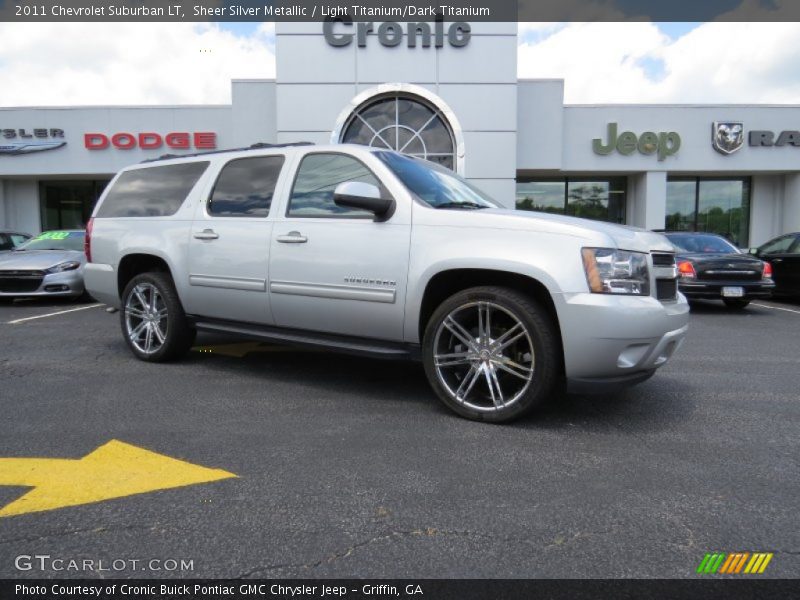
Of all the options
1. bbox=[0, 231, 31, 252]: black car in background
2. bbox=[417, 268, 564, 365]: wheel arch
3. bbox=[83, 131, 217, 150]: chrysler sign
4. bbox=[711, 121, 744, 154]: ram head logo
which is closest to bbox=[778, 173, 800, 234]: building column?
bbox=[711, 121, 744, 154]: ram head logo

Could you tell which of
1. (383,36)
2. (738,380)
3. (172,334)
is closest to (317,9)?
(383,36)

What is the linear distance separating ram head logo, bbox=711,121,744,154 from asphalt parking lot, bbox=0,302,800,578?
1771 cm

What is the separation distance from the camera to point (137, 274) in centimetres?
555

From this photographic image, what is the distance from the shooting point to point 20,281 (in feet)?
31.2

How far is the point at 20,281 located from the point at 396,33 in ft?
39.9

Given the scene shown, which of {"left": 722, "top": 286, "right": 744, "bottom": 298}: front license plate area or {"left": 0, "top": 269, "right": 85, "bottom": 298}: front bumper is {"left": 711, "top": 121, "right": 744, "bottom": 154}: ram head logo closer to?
{"left": 722, "top": 286, "right": 744, "bottom": 298}: front license plate area

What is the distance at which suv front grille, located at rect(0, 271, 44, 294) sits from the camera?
9492 millimetres

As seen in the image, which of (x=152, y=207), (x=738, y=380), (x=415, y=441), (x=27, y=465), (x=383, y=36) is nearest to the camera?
(x=27, y=465)

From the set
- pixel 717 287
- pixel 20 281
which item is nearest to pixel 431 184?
pixel 717 287

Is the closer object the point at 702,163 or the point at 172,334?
the point at 172,334

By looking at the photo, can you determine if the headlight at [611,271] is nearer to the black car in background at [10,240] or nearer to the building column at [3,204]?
the black car in background at [10,240]
